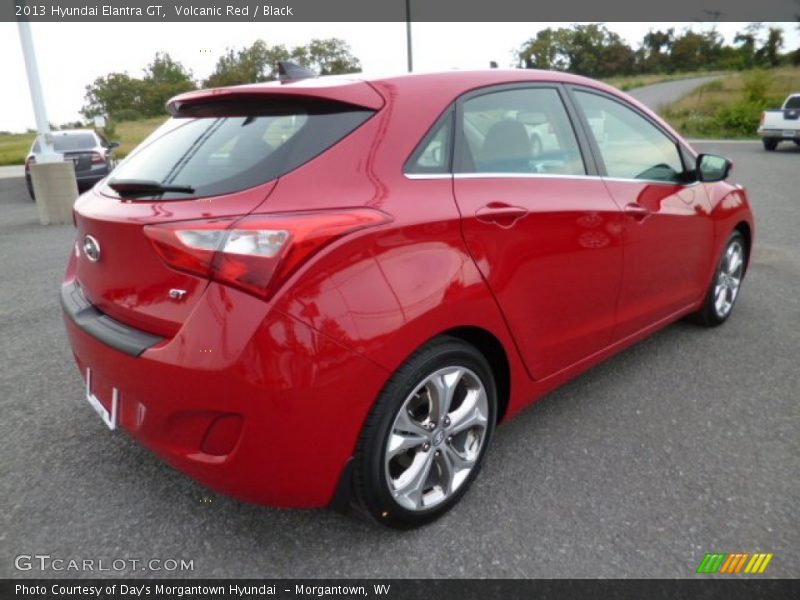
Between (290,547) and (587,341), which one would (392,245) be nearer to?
(290,547)

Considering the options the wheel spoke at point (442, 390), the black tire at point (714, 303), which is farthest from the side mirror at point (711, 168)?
the wheel spoke at point (442, 390)

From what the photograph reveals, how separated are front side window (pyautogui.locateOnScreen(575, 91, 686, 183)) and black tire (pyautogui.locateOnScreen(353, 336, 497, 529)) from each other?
130 centimetres

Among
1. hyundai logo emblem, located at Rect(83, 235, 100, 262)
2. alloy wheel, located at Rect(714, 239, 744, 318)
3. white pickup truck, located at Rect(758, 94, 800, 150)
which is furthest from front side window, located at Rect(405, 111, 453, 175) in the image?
white pickup truck, located at Rect(758, 94, 800, 150)

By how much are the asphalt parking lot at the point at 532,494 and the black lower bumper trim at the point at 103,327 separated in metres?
0.71

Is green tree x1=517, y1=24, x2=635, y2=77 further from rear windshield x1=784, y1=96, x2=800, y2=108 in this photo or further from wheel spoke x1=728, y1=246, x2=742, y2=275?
wheel spoke x1=728, y1=246, x2=742, y2=275

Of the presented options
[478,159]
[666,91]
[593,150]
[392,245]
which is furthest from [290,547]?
[666,91]

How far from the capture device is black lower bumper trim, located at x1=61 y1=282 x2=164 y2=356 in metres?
1.86

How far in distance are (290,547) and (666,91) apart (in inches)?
1984

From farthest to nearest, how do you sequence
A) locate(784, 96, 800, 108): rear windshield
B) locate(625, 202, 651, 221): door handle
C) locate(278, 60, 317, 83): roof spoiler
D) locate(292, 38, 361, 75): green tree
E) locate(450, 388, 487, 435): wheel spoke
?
locate(292, 38, 361, 75): green tree, locate(784, 96, 800, 108): rear windshield, locate(625, 202, 651, 221): door handle, locate(278, 60, 317, 83): roof spoiler, locate(450, 388, 487, 435): wheel spoke

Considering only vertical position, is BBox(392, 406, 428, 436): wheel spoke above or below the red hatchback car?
A: below

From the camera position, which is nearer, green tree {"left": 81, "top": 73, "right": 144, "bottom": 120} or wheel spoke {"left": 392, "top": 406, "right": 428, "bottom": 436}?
wheel spoke {"left": 392, "top": 406, "right": 428, "bottom": 436}

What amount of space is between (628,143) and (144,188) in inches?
91.5

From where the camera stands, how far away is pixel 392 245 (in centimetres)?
187
